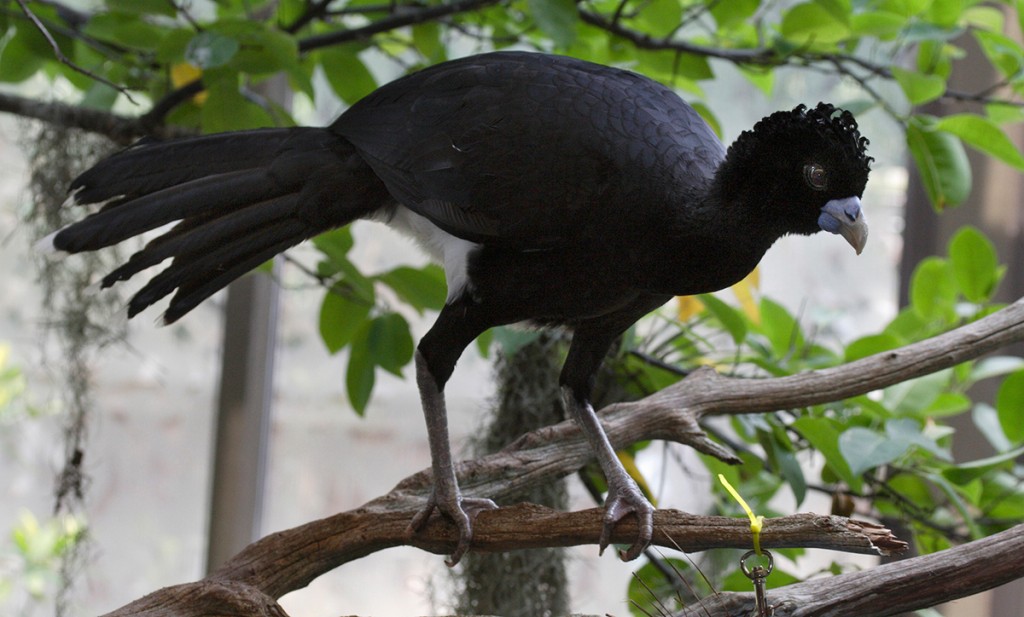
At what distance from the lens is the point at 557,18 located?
1.17 m

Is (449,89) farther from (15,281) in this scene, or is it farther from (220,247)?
(15,281)

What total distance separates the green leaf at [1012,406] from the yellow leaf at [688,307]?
0.44 meters

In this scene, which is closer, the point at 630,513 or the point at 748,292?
the point at 630,513

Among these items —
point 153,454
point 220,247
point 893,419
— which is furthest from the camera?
point 153,454

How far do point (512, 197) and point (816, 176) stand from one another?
0.30 metres

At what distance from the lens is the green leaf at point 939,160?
127 centimetres

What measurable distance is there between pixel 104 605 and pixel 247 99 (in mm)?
1435

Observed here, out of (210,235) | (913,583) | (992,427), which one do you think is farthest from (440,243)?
(992,427)

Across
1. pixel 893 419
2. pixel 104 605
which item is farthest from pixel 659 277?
pixel 104 605

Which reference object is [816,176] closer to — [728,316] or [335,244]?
[728,316]

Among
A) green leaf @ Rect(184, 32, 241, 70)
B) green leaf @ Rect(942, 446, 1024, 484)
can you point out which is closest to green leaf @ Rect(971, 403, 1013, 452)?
green leaf @ Rect(942, 446, 1024, 484)

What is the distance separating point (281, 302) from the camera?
2.17m

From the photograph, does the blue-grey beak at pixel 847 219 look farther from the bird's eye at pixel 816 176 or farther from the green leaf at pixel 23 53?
the green leaf at pixel 23 53

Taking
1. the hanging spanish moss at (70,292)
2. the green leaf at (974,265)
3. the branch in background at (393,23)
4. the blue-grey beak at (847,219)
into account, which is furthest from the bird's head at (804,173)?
the hanging spanish moss at (70,292)
